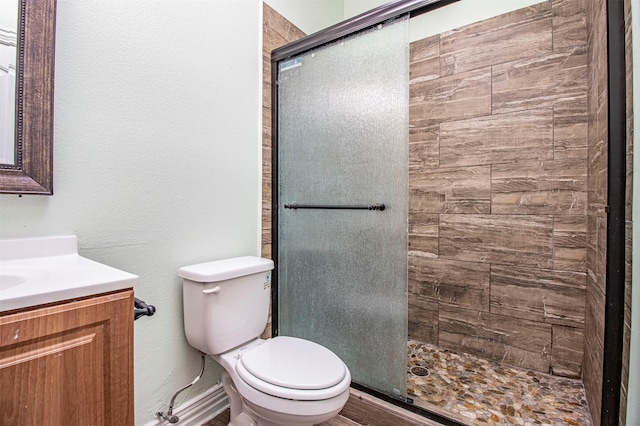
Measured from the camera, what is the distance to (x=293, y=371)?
1188mm

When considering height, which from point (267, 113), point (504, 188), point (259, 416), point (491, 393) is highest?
point (267, 113)

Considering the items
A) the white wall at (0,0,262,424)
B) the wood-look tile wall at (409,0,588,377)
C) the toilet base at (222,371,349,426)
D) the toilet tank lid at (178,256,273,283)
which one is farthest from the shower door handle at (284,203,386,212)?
the wood-look tile wall at (409,0,588,377)

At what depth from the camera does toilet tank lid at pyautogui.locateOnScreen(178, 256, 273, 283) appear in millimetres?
1316

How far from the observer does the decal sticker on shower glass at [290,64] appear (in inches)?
70.5

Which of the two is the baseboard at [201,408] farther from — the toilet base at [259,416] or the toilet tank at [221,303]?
the toilet tank at [221,303]

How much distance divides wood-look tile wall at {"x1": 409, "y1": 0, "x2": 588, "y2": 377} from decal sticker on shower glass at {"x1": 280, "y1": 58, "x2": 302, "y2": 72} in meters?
0.97

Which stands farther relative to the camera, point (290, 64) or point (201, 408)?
point (290, 64)

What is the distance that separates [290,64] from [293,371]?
1593 mm

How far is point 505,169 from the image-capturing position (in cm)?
198

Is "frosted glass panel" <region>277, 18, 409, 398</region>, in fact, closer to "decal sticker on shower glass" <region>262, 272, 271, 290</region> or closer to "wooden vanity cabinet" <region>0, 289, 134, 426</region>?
"decal sticker on shower glass" <region>262, 272, 271, 290</region>

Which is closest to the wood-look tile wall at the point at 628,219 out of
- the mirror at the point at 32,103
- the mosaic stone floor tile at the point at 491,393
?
the mosaic stone floor tile at the point at 491,393

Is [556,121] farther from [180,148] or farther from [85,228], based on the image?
[85,228]

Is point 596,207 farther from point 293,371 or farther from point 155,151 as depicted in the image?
point 155,151

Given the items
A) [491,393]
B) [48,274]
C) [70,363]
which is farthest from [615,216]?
[48,274]
